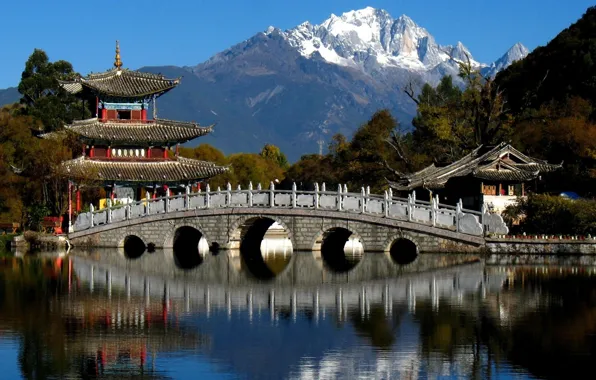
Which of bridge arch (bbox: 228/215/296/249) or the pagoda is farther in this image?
the pagoda

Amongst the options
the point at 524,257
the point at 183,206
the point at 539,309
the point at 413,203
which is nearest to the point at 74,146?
the point at 183,206

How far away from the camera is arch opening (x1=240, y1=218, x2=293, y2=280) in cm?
3500

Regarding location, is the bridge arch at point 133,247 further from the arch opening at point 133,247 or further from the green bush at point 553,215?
the green bush at point 553,215

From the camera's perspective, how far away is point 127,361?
1780cm

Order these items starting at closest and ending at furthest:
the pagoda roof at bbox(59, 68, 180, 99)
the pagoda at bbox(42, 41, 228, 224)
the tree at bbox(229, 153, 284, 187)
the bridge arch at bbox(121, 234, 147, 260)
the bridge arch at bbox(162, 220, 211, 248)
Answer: the bridge arch at bbox(121, 234, 147, 260), the bridge arch at bbox(162, 220, 211, 248), the pagoda at bbox(42, 41, 228, 224), the pagoda roof at bbox(59, 68, 180, 99), the tree at bbox(229, 153, 284, 187)

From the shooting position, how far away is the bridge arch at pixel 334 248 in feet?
121

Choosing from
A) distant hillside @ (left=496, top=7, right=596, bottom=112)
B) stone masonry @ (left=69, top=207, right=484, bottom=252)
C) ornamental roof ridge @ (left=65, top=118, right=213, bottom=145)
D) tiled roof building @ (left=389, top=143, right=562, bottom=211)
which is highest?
distant hillside @ (left=496, top=7, right=596, bottom=112)

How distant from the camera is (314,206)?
4091 cm

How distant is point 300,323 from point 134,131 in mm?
30127

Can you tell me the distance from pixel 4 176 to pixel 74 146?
199 inches

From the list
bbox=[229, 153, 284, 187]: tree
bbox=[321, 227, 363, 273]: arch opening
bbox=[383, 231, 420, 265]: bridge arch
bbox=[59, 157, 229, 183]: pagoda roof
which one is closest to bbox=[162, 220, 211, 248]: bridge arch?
bbox=[321, 227, 363, 273]: arch opening

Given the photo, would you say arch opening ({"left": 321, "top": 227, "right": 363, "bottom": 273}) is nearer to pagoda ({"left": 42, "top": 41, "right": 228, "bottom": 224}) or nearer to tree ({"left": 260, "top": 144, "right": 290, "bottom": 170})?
pagoda ({"left": 42, "top": 41, "right": 228, "bottom": 224})

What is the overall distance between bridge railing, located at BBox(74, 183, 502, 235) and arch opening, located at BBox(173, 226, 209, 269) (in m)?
2.05

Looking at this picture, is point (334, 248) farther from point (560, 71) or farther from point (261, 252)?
point (560, 71)
